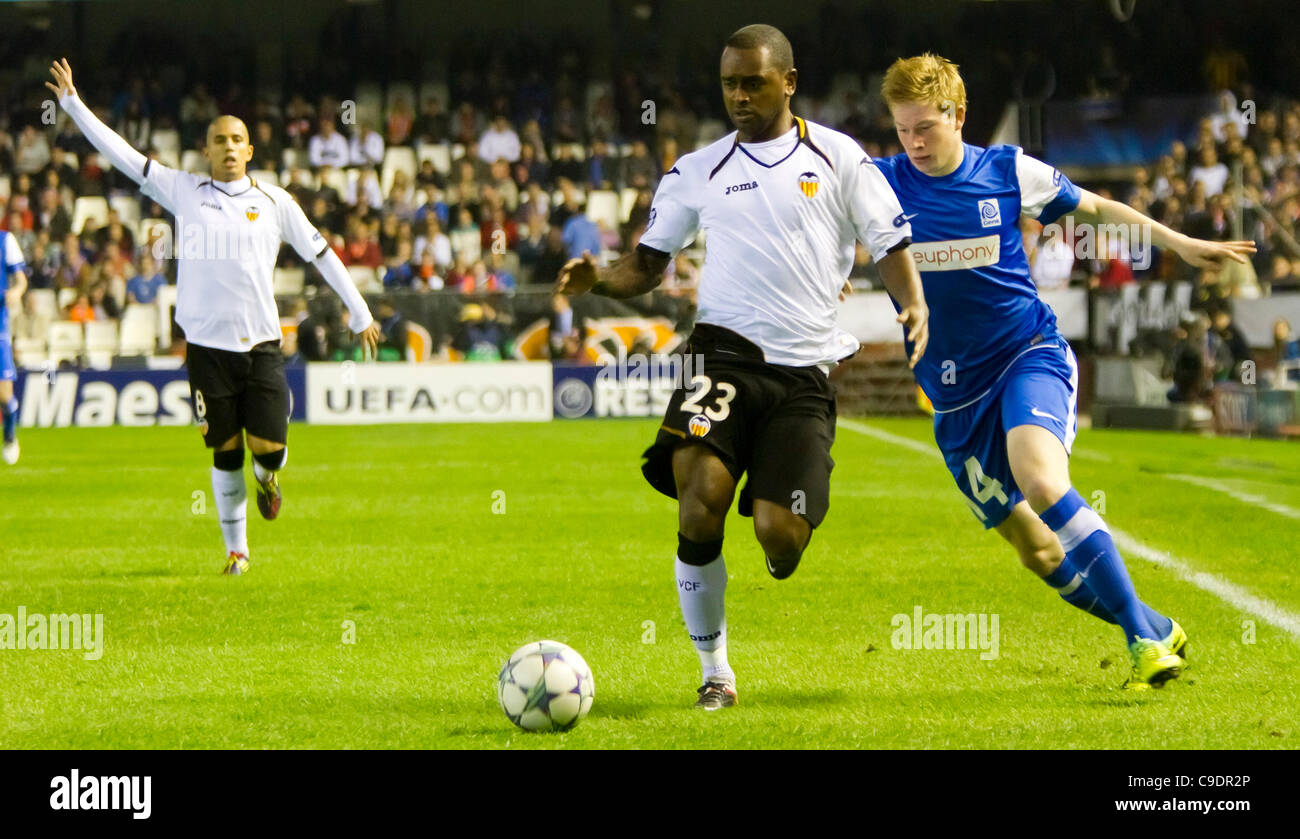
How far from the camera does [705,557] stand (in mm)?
5688

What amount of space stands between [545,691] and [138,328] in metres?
20.8

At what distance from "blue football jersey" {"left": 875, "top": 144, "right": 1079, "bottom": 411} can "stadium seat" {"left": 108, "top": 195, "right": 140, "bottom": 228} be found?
76.8ft

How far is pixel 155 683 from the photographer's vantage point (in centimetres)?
625

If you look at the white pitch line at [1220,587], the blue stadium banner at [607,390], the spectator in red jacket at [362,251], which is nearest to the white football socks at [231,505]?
the white pitch line at [1220,587]

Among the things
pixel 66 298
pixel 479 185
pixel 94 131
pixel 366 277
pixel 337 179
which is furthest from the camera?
pixel 337 179

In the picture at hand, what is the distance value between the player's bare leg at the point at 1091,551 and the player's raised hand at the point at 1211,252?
3.12 ft

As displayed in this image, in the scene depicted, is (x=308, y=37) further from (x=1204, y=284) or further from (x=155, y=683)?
(x=155, y=683)

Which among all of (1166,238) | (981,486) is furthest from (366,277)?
(1166,238)

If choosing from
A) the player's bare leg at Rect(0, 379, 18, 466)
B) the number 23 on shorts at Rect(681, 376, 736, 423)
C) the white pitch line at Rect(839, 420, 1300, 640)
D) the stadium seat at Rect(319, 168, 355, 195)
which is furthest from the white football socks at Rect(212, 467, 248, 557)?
the stadium seat at Rect(319, 168, 355, 195)

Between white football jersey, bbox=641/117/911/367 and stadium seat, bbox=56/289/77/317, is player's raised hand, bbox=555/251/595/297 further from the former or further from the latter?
stadium seat, bbox=56/289/77/317

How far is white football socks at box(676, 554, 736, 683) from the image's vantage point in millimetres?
Result: 5711

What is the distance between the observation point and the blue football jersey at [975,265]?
646 cm

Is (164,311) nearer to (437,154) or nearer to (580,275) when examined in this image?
(437,154)

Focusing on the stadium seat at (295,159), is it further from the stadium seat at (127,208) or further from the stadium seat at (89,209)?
the stadium seat at (89,209)
